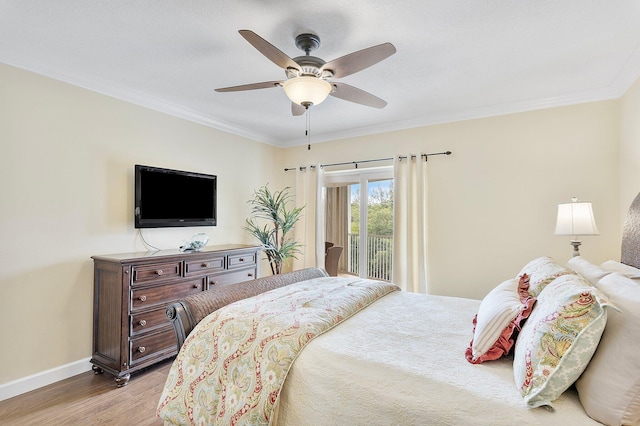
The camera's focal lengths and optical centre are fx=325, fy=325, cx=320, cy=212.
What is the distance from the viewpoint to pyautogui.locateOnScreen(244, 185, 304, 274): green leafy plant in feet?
14.5

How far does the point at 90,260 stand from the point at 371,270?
3241 millimetres

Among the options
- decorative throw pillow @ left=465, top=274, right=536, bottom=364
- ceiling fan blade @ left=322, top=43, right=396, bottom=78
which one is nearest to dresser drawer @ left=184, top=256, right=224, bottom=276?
ceiling fan blade @ left=322, top=43, right=396, bottom=78

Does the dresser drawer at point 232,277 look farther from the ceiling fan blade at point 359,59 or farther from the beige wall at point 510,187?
the ceiling fan blade at point 359,59

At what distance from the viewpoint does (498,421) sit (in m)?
1.05

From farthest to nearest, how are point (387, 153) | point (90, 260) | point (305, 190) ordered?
point (305, 190)
point (387, 153)
point (90, 260)

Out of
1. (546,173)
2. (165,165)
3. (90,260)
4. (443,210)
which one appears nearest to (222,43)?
(165,165)

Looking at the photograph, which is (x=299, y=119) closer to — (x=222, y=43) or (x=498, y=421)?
(x=222, y=43)

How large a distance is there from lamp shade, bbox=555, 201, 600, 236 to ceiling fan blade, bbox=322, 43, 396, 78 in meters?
A: 2.16

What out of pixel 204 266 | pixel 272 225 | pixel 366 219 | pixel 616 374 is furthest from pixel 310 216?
pixel 616 374

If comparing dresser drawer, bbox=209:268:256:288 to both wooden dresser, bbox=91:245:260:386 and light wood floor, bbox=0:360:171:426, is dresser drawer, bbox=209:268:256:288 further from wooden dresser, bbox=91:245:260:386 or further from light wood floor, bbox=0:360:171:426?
light wood floor, bbox=0:360:171:426

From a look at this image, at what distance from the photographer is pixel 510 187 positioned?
3.52m

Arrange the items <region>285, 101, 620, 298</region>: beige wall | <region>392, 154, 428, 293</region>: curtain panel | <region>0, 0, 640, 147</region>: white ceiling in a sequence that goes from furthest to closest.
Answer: <region>392, 154, 428, 293</region>: curtain panel → <region>285, 101, 620, 298</region>: beige wall → <region>0, 0, 640, 147</region>: white ceiling

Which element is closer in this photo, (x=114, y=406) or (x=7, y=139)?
(x=114, y=406)

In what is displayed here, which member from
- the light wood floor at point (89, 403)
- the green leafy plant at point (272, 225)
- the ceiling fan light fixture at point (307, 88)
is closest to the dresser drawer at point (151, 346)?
the light wood floor at point (89, 403)
